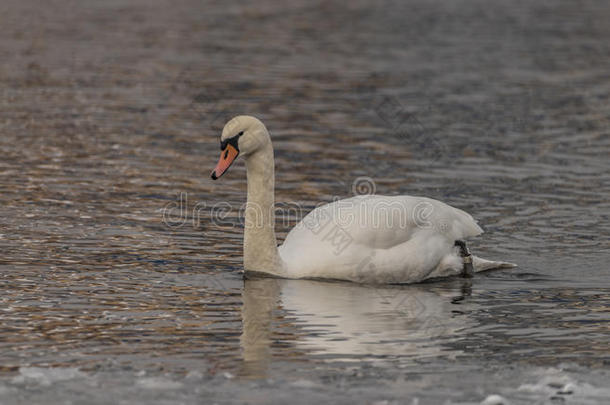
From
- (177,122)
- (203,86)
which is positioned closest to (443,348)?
(177,122)

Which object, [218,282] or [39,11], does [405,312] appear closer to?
[218,282]

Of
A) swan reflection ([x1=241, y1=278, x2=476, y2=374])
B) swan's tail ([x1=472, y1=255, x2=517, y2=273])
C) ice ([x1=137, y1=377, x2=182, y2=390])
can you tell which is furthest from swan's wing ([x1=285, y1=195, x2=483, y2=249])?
ice ([x1=137, y1=377, x2=182, y2=390])

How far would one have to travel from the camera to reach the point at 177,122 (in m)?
20.2

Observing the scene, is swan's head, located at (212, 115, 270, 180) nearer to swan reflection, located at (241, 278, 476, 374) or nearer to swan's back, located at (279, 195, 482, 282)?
swan's back, located at (279, 195, 482, 282)

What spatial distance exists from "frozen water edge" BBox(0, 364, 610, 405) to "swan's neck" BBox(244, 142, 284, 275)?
2.90 meters

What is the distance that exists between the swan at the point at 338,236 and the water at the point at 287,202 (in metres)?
0.18

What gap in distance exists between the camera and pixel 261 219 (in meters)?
11.3

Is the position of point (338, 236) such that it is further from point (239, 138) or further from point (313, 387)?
point (313, 387)

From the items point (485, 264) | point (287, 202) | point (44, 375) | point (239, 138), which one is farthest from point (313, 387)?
point (287, 202)

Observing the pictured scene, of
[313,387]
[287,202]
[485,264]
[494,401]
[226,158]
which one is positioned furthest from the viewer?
[287,202]

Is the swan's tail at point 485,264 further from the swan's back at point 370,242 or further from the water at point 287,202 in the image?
the swan's back at point 370,242

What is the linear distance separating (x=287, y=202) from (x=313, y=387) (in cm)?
664

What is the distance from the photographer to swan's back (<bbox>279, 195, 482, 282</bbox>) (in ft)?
36.3

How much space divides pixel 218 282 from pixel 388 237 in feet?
→ 5.07
